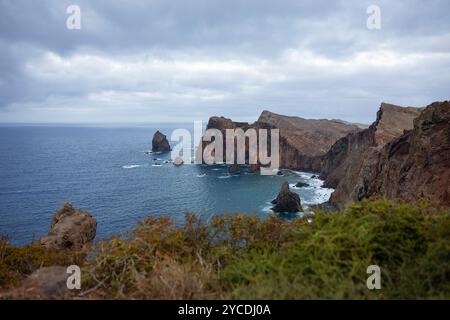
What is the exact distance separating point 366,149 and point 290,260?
169ft

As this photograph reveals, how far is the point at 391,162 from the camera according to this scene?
3406cm

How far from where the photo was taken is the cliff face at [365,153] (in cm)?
3878

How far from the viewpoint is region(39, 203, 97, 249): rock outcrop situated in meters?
21.2

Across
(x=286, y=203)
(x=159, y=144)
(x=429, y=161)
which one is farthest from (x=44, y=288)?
(x=159, y=144)

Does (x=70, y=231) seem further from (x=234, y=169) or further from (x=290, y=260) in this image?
(x=234, y=169)

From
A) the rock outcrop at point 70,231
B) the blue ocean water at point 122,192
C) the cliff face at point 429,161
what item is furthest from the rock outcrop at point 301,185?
the rock outcrop at point 70,231

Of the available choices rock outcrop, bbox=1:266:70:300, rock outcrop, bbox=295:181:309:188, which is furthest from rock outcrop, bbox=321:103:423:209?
rock outcrop, bbox=1:266:70:300

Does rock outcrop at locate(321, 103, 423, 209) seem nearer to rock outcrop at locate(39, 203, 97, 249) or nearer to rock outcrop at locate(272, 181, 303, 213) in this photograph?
rock outcrop at locate(272, 181, 303, 213)

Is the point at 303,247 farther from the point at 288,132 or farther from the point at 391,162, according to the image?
the point at 288,132

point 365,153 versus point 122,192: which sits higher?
point 365,153

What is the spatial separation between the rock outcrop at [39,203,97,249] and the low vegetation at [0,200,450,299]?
42.6ft

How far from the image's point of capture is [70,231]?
74.0ft

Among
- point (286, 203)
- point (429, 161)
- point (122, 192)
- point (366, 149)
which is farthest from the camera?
point (122, 192)
